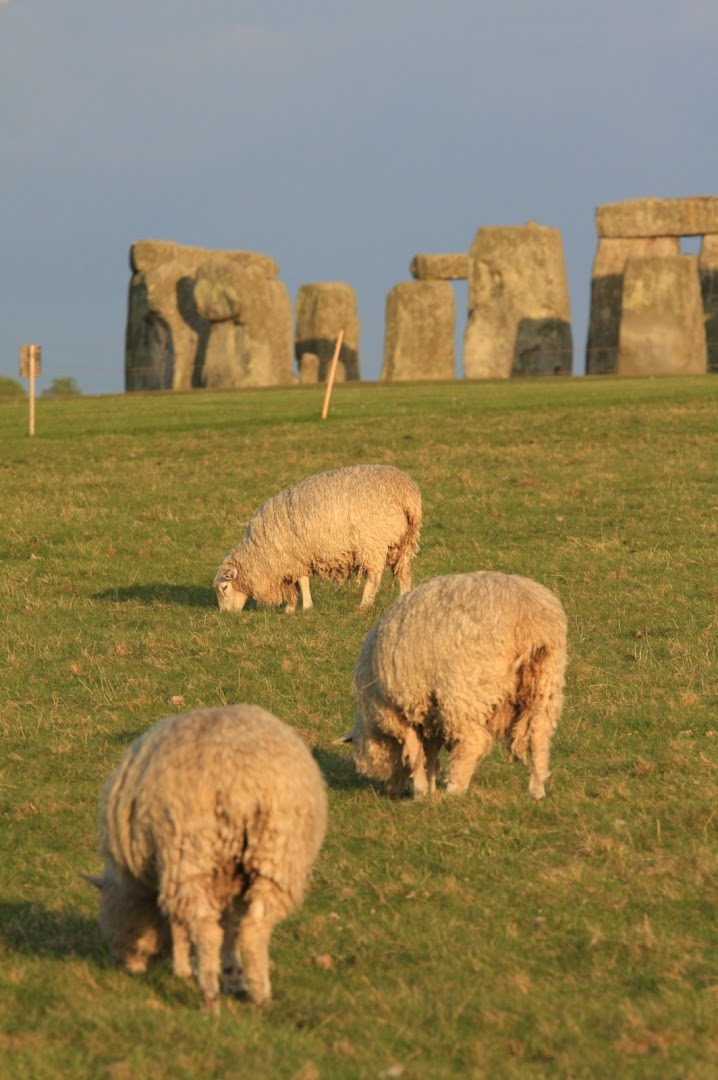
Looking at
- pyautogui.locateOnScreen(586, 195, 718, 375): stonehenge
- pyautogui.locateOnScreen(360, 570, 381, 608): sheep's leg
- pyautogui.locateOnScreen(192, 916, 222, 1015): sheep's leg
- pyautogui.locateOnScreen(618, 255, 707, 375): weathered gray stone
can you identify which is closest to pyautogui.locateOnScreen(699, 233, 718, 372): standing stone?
pyautogui.locateOnScreen(586, 195, 718, 375): stonehenge

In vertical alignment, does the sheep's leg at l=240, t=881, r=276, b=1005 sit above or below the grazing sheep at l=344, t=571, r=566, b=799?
below

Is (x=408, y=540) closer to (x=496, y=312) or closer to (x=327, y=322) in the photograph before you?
(x=496, y=312)

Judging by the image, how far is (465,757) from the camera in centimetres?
932

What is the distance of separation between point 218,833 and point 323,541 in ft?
34.8

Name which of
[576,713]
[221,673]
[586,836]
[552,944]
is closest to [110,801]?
[552,944]

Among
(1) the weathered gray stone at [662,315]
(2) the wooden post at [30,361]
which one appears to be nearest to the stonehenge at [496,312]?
(1) the weathered gray stone at [662,315]

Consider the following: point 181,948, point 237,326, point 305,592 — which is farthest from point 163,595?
point 237,326

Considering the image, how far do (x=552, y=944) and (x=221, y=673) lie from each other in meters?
6.14

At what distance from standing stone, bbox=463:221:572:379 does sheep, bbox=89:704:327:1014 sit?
45827 millimetres

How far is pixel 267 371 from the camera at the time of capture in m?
51.2

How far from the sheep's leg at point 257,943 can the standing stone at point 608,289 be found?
46375mm

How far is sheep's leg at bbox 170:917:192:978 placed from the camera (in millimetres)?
6278

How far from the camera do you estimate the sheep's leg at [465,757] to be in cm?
927

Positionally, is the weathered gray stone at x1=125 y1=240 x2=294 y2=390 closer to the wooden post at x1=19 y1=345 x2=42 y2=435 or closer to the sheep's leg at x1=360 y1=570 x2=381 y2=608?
the wooden post at x1=19 y1=345 x2=42 y2=435
